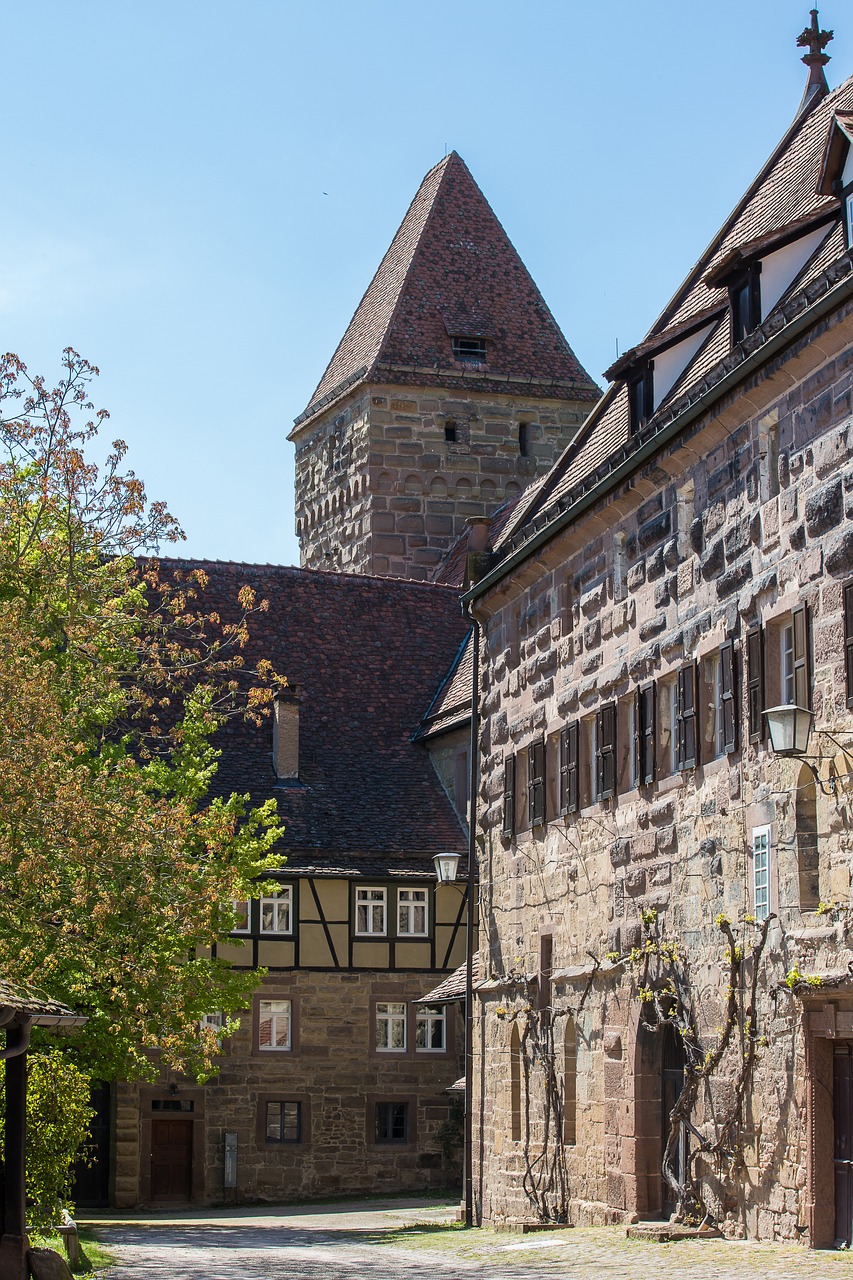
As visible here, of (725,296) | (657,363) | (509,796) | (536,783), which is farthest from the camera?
(509,796)

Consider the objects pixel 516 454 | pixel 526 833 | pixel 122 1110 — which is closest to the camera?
pixel 526 833

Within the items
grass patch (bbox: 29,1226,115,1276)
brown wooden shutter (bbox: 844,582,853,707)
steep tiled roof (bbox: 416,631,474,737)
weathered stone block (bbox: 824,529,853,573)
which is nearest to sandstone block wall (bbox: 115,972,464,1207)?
steep tiled roof (bbox: 416,631,474,737)

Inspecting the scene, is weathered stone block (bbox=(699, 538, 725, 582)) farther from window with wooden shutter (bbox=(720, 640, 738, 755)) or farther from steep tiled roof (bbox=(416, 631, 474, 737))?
steep tiled roof (bbox=(416, 631, 474, 737))

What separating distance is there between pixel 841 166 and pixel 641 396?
4.21 m

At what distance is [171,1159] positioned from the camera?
30891mm

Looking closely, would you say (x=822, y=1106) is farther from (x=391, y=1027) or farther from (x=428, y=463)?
(x=428, y=463)

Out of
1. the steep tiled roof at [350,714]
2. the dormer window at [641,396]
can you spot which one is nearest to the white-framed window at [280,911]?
the steep tiled roof at [350,714]

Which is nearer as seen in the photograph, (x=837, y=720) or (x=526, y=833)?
(x=837, y=720)

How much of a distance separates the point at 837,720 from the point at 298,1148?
61.9ft

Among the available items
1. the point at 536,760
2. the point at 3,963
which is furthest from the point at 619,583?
the point at 3,963

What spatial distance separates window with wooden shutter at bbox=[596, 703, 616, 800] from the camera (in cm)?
1962

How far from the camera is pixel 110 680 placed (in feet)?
69.5

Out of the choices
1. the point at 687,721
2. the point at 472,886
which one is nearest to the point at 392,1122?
the point at 472,886

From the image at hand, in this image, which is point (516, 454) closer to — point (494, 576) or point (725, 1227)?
point (494, 576)
